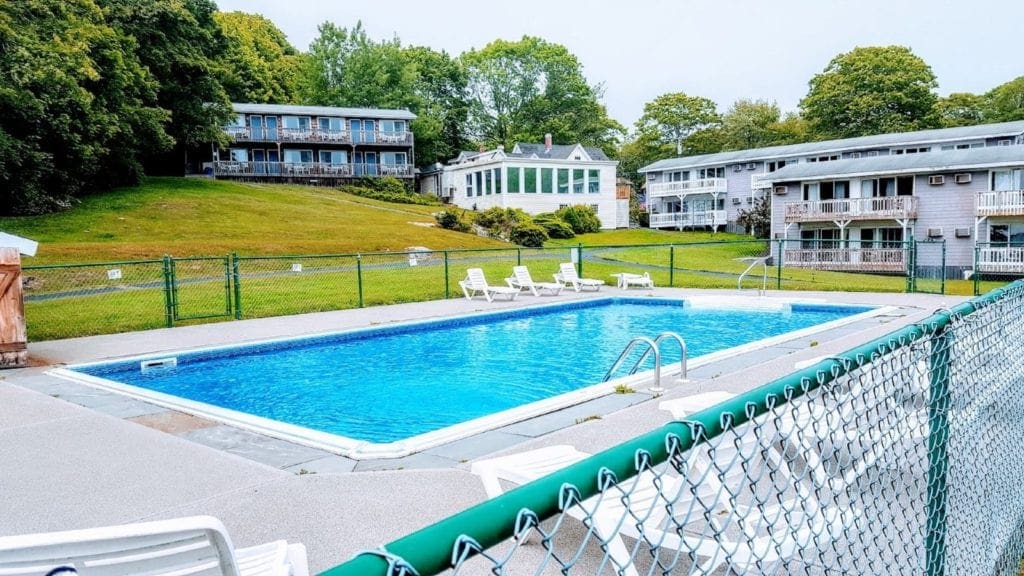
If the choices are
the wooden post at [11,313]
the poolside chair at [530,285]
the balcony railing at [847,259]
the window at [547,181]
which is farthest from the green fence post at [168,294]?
the window at [547,181]

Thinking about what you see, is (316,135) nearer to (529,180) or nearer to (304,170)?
(304,170)

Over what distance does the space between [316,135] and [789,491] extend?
170 feet

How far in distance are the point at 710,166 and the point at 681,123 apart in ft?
52.5

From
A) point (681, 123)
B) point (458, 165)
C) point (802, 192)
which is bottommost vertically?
point (802, 192)

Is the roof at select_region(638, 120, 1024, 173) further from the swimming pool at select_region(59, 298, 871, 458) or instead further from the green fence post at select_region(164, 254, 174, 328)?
the green fence post at select_region(164, 254, 174, 328)

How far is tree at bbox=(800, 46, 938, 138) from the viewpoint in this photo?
179 ft

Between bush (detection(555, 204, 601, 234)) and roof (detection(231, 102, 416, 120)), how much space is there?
1862cm

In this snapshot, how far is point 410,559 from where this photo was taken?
0.97 metres

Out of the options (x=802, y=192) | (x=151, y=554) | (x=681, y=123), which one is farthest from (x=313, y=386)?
(x=681, y=123)

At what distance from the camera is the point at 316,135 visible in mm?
52906

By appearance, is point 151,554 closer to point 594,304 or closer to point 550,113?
point 594,304

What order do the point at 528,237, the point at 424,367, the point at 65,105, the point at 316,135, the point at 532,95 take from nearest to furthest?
the point at 424,367
the point at 65,105
the point at 528,237
the point at 316,135
the point at 532,95

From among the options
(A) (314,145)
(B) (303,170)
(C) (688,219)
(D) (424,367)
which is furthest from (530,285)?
(A) (314,145)

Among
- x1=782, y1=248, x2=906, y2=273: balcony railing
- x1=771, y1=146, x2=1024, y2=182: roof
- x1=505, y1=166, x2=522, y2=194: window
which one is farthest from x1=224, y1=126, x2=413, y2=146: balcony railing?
x1=782, y1=248, x2=906, y2=273: balcony railing
